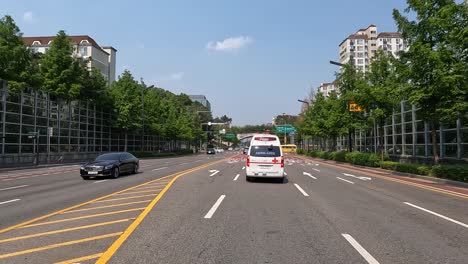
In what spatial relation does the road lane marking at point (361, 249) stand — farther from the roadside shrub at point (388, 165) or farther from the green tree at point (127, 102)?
the green tree at point (127, 102)

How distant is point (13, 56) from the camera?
131 ft

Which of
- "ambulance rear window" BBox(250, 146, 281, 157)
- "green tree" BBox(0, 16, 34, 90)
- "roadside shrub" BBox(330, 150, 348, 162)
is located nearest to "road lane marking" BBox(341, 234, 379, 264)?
"ambulance rear window" BBox(250, 146, 281, 157)

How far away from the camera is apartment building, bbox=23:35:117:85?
11325 cm

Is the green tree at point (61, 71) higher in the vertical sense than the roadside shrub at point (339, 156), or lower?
higher

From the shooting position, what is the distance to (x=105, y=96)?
2087 inches

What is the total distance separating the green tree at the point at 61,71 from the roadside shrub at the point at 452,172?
1359 inches

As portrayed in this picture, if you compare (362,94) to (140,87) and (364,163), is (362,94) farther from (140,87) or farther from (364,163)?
(140,87)

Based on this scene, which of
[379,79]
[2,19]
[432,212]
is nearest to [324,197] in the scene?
[432,212]

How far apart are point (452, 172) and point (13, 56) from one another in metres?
36.8

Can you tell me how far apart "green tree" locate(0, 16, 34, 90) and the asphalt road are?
2785 cm

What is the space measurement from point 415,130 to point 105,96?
1390 inches

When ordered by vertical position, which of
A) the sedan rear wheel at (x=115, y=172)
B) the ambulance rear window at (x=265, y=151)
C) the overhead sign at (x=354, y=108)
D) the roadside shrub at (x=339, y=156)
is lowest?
the sedan rear wheel at (x=115, y=172)

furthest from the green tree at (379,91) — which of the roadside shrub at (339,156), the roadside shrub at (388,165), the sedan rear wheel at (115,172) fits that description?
the sedan rear wheel at (115,172)

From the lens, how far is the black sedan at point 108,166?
2266 cm
